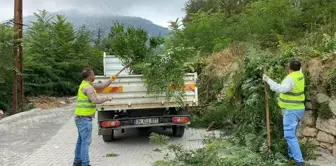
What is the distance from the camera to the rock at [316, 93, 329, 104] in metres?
6.92

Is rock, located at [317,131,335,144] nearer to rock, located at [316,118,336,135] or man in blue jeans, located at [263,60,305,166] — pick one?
rock, located at [316,118,336,135]

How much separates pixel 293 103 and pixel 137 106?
3094 millimetres

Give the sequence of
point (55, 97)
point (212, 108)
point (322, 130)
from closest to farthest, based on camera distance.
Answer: point (322, 130), point (212, 108), point (55, 97)

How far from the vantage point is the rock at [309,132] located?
7.21 meters

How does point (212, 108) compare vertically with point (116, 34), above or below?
below

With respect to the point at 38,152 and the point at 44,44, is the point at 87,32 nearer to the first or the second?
the point at 44,44

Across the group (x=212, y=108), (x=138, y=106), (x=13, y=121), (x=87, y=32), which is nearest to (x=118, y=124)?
(x=138, y=106)

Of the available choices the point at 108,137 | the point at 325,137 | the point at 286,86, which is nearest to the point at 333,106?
the point at 325,137

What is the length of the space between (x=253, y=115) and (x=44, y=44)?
14336 millimetres

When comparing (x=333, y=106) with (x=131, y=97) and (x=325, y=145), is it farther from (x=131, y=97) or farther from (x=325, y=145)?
(x=131, y=97)

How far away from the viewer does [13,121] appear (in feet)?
38.1

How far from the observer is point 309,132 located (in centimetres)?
730

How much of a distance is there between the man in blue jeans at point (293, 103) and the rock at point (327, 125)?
2.92ft

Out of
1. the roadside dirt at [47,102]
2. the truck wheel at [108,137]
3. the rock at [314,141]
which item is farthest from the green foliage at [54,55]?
the rock at [314,141]
